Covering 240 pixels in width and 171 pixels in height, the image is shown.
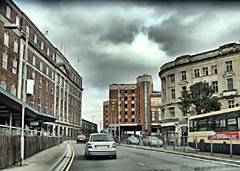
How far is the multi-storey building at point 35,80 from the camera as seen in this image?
31.9m

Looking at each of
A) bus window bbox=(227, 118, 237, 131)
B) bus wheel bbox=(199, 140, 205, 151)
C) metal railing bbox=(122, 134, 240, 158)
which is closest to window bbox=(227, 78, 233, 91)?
metal railing bbox=(122, 134, 240, 158)

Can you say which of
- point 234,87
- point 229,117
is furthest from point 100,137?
point 234,87

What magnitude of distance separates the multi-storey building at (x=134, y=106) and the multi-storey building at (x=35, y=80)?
2640cm

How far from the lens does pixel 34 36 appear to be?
52938 mm

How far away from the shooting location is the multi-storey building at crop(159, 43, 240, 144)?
4462 cm

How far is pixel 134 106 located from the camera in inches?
4811

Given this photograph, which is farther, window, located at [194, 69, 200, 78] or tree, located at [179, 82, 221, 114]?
window, located at [194, 69, 200, 78]

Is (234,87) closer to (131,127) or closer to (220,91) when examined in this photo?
(220,91)

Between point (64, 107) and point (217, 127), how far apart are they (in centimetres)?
5448

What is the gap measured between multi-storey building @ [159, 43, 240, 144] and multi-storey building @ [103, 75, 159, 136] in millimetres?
51754

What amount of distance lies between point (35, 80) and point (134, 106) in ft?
240

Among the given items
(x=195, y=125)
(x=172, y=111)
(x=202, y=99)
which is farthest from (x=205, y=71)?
(x=195, y=125)

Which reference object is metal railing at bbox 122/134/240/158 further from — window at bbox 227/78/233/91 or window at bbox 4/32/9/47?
window at bbox 4/32/9/47

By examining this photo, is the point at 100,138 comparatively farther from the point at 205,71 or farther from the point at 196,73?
the point at 196,73
